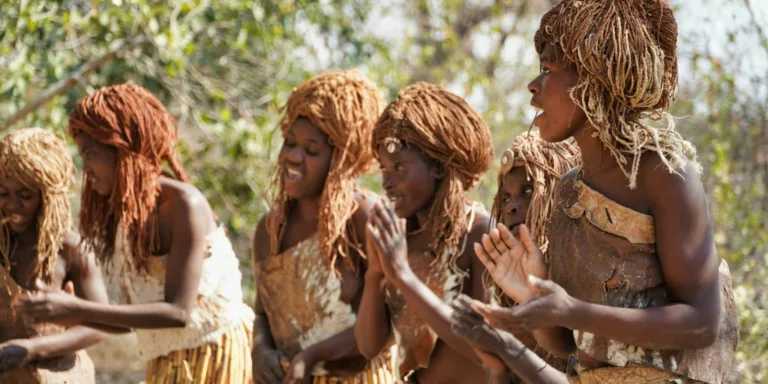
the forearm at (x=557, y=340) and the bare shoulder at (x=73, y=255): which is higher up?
the forearm at (x=557, y=340)

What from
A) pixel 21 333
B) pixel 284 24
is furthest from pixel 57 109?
pixel 21 333

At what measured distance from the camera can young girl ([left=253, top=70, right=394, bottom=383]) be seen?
14.6 ft

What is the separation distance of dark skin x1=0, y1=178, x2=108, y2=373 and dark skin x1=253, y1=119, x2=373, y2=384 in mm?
745

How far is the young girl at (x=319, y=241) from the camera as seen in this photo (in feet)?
14.6

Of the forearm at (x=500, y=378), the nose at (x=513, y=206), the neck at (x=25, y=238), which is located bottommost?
the forearm at (x=500, y=378)

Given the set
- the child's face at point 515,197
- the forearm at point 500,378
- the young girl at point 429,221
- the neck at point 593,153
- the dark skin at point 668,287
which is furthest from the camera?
the young girl at point 429,221

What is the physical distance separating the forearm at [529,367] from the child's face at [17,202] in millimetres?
2386

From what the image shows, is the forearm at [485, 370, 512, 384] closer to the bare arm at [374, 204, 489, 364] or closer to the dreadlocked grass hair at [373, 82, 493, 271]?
the bare arm at [374, 204, 489, 364]

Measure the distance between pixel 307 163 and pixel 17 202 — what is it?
129cm

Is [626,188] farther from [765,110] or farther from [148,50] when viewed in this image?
[148,50]

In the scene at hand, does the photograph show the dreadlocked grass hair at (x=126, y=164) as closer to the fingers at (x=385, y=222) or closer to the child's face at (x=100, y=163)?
the child's face at (x=100, y=163)

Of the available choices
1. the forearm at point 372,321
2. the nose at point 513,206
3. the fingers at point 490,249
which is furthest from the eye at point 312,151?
the fingers at point 490,249

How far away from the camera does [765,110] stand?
23.4 feet

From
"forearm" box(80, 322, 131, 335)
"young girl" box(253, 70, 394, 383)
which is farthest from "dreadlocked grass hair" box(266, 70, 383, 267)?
"forearm" box(80, 322, 131, 335)
